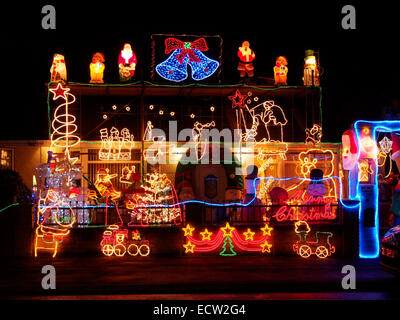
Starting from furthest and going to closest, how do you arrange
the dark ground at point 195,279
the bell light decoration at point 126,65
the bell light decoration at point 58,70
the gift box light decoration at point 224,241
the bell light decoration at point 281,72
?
the bell light decoration at point 281,72, the bell light decoration at point 126,65, the bell light decoration at point 58,70, the gift box light decoration at point 224,241, the dark ground at point 195,279

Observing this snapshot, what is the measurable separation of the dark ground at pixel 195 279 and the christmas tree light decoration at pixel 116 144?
737cm

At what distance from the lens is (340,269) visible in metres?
10.2

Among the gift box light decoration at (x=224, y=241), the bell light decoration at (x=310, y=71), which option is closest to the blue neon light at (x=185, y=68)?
the bell light decoration at (x=310, y=71)

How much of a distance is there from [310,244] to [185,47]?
8995 mm

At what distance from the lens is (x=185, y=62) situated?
17625 mm

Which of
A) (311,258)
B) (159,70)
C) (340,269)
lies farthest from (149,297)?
(159,70)

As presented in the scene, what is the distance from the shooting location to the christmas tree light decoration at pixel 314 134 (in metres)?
18.5

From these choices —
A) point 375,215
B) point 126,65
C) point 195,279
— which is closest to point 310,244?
point 375,215

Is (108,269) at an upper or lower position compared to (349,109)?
lower

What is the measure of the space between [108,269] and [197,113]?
10505mm

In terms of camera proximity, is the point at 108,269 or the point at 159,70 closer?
the point at 108,269

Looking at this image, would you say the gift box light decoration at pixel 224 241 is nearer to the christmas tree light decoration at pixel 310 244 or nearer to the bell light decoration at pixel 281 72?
the christmas tree light decoration at pixel 310 244

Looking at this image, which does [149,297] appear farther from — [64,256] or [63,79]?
[63,79]
